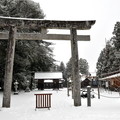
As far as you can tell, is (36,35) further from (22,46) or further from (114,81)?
(114,81)

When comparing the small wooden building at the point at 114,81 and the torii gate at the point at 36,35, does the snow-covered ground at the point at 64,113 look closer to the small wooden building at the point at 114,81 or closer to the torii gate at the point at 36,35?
the torii gate at the point at 36,35

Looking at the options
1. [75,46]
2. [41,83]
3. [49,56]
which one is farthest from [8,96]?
[41,83]

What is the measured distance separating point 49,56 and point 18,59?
13.6 m

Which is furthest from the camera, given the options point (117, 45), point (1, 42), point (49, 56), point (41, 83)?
point (41, 83)

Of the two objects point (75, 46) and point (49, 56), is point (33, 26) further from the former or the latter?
point (49, 56)

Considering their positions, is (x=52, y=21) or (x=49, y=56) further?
(x=49, y=56)

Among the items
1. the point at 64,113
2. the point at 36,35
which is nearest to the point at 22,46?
the point at 36,35

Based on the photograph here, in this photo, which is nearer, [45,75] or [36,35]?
[36,35]

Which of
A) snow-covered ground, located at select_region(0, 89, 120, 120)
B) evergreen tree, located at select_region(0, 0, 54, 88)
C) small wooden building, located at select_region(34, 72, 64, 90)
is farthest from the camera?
small wooden building, located at select_region(34, 72, 64, 90)

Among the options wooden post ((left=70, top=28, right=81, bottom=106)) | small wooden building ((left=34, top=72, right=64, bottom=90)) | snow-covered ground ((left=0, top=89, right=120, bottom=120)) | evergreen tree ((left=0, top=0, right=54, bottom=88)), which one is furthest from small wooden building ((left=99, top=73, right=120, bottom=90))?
snow-covered ground ((left=0, top=89, right=120, bottom=120))

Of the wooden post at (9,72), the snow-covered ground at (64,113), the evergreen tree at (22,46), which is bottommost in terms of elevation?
the snow-covered ground at (64,113)

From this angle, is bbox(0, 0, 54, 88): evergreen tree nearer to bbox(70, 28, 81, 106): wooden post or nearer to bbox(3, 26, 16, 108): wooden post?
bbox(3, 26, 16, 108): wooden post

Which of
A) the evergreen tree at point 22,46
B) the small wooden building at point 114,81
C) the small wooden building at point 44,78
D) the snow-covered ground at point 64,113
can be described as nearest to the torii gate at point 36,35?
the snow-covered ground at point 64,113

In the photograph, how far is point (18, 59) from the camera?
25.8 m
